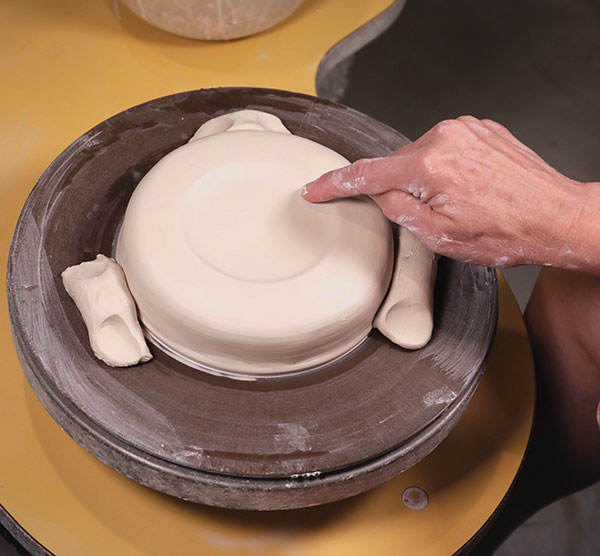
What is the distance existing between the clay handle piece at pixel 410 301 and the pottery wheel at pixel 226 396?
0.03 metres

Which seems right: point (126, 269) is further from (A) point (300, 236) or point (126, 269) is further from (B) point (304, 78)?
(B) point (304, 78)

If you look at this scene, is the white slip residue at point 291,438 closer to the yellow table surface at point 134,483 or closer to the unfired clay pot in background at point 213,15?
the yellow table surface at point 134,483

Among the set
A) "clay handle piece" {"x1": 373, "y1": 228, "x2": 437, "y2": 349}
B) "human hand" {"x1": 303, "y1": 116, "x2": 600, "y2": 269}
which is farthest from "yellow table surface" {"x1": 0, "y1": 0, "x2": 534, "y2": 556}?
"human hand" {"x1": 303, "y1": 116, "x2": 600, "y2": 269}

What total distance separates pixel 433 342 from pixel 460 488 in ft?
1.22

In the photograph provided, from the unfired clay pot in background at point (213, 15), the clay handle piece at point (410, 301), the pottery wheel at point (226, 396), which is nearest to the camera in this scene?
the pottery wheel at point (226, 396)

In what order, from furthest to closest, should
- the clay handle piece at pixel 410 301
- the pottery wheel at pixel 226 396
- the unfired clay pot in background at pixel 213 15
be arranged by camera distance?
the unfired clay pot in background at pixel 213 15 < the clay handle piece at pixel 410 301 < the pottery wheel at pixel 226 396

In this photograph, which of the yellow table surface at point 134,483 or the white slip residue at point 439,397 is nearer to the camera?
the white slip residue at point 439,397

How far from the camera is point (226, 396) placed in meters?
1.25

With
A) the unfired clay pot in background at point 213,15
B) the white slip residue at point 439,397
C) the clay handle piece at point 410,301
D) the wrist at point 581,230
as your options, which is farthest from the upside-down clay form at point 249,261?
the unfired clay pot in background at point 213,15

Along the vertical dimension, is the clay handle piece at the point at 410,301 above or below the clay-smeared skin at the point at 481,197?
below

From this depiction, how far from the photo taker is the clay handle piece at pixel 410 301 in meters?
1.34

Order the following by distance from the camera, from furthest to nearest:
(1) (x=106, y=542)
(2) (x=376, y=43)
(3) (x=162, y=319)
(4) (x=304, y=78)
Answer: (2) (x=376, y=43)
(4) (x=304, y=78)
(1) (x=106, y=542)
(3) (x=162, y=319)

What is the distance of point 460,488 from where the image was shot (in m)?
1.52

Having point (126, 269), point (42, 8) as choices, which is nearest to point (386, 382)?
point (126, 269)
